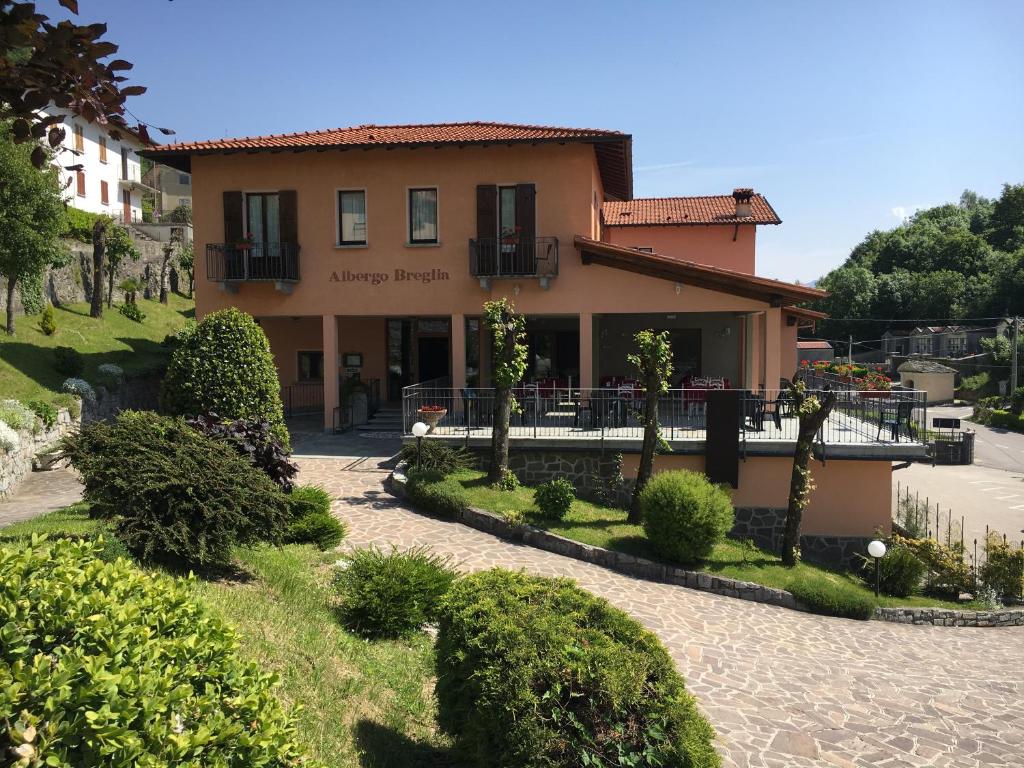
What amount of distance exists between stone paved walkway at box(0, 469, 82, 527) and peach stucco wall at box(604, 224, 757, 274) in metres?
20.4

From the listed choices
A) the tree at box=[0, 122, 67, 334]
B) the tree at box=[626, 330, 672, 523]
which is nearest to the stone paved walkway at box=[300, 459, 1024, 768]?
the tree at box=[626, 330, 672, 523]

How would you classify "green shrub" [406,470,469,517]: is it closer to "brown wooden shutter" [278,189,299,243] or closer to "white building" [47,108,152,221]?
"brown wooden shutter" [278,189,299,243]

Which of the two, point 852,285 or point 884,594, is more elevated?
point 852,285

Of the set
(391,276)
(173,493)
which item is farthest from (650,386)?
(391,276)

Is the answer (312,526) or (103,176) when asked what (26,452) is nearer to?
(312,526)

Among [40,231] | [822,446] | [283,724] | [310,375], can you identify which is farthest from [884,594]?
[40,231]

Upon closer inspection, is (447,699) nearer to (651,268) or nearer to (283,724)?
(283,724)

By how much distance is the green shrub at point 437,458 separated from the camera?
1459 centimetres

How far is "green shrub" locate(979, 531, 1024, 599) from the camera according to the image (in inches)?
538

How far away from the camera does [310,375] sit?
24.0 metres

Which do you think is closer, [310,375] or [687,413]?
[687,413]

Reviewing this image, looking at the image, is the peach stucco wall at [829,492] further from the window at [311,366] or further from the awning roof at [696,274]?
the window at [311,366]

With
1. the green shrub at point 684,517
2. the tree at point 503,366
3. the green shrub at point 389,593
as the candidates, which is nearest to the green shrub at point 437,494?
the tree at point 503,366

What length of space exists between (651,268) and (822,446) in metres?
6.37
